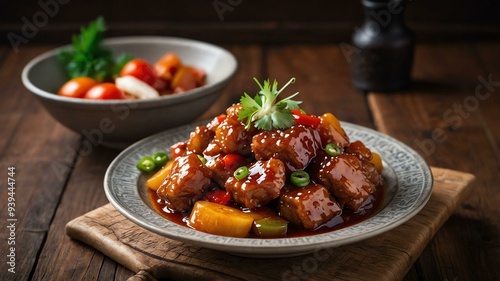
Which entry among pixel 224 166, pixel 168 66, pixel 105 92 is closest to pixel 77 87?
pixel 105 92

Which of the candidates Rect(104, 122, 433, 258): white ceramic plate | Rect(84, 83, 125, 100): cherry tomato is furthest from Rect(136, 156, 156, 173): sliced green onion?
Rect(84, 83, 125, 100): cherry tomato

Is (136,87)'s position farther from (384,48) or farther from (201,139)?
(384,48)

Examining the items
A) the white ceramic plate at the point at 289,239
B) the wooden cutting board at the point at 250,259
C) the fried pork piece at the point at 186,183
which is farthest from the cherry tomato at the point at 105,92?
the fried pork piece at the point at 186,183

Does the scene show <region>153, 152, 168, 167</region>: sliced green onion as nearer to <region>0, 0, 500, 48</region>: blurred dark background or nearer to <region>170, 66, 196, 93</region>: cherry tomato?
<region>170, 66, 196, 93</region>: cherry tomato

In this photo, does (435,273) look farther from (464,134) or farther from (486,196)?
(464,134)

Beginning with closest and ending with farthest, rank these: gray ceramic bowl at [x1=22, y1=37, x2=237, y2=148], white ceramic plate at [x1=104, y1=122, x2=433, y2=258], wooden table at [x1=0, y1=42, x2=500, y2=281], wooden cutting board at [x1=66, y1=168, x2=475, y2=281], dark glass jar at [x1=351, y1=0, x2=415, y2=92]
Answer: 1. white ceramic plate at [x1=104, y1=122, x2=433, y2=258]
2. wooden cutting board at [x1=66, y1=168, x2=475, y2=281]
3. wooden table at [x1=0, y1=42, x2=500, y2=281]
4. gray ceramic bowl at [x1=22, y1=37, x2=237, y2=148]
5. dark glass jar at [x1=351, y1=0, x2=415, y2=92]

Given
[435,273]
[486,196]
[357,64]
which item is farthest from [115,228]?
[357,64]

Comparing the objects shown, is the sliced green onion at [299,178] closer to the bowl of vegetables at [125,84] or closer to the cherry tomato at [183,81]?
the bowl of vegetables at [125,84]
